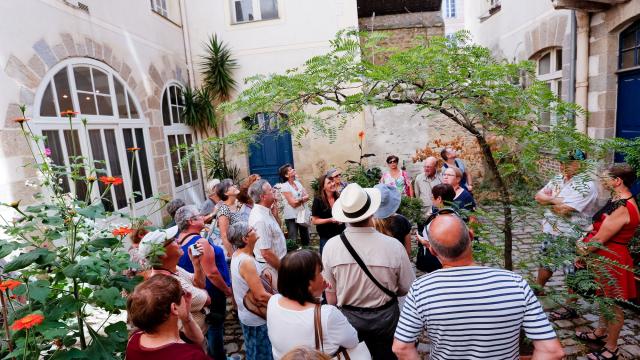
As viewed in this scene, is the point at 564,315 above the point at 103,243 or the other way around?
the other way around

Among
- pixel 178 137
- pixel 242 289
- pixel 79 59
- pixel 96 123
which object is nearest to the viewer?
pixel 242 289

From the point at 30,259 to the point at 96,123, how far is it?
207 inches

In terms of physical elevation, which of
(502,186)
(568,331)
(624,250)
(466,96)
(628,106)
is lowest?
(568,331)

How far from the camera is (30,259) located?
5.31 ft

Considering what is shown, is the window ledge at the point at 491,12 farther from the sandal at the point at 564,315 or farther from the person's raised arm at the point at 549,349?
the person's raised arm at the point at 549,349

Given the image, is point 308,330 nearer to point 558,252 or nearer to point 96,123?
point 558,252

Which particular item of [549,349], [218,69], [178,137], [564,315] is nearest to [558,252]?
[549,349]

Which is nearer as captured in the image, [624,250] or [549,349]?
[549,349]

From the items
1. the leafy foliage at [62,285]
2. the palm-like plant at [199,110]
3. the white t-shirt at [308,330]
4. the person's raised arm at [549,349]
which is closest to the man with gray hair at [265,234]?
the white t-shirt at [308,330]

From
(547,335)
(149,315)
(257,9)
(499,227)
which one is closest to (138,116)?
(257,9)

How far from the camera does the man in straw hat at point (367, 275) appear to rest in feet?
8.06

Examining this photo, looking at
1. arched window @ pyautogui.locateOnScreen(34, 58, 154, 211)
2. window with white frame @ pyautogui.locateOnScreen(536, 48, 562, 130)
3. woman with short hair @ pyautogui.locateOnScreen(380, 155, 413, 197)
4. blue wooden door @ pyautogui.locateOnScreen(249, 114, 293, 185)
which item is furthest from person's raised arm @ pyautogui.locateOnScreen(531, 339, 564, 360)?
blue wooden door @ pyautogui.locateOnScreen(249, 114, 293, 185)

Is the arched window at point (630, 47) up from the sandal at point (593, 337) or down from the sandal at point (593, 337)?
up

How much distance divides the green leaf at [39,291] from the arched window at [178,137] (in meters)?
6.67
